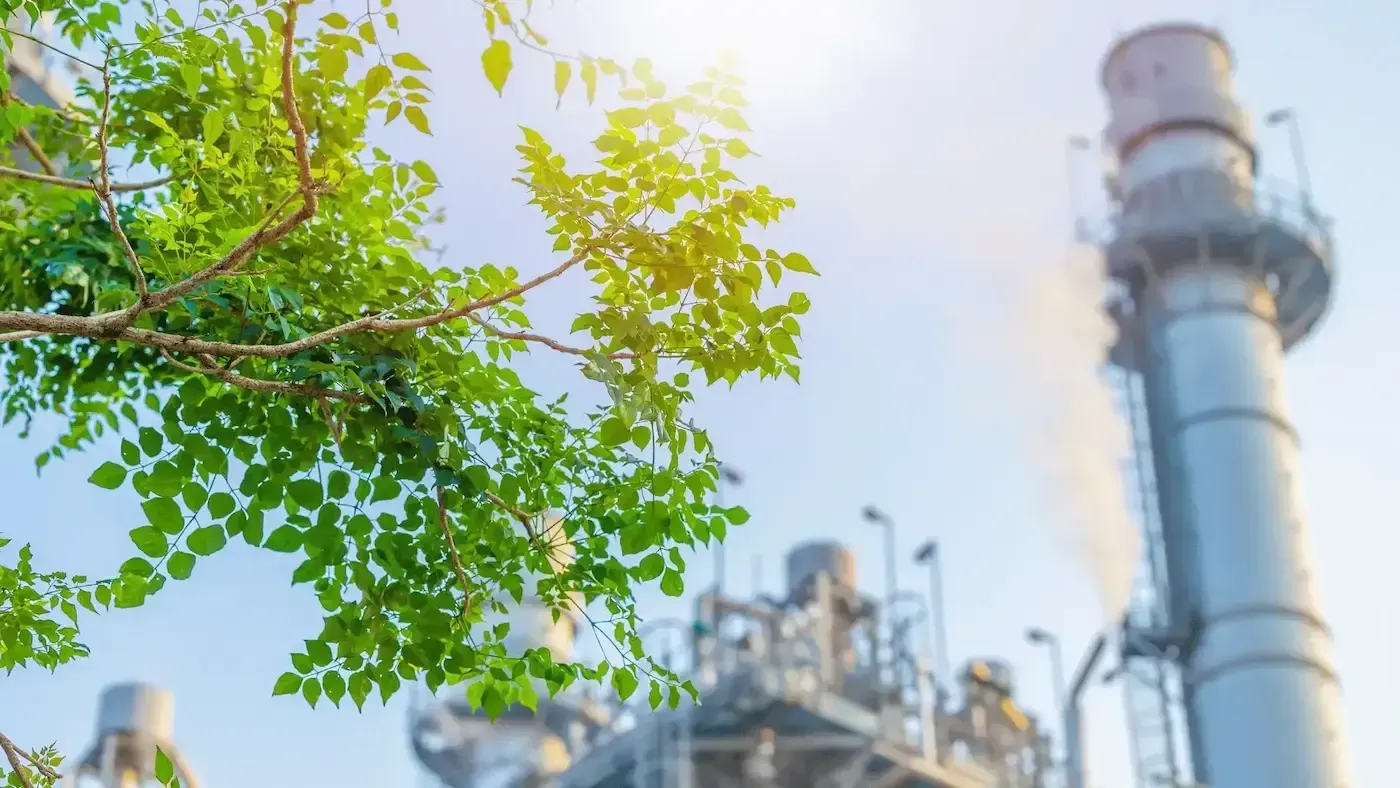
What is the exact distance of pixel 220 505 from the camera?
20.7ft

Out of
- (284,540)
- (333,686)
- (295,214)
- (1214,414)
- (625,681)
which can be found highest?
(1214,414)

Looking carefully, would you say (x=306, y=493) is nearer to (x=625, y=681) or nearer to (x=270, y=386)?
(x=270, y=386)

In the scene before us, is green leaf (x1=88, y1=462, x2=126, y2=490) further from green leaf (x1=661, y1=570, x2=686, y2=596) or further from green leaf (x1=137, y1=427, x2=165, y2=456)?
green leaf (x1=661, y1=570, x2=686, y2=596)

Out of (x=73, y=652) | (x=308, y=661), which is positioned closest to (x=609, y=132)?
(x=308, y=661)

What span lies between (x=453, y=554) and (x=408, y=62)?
1.93 m

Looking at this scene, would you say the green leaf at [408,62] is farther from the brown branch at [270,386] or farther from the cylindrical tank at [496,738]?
the cylindrical tank at [496,738]

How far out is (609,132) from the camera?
638 centimetres

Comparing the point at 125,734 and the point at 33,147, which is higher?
the point at 125,734

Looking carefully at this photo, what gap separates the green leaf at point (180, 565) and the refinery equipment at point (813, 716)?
2246 centimetres

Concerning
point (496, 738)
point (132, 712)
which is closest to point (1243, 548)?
point (496, 738)

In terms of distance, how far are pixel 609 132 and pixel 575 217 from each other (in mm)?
348

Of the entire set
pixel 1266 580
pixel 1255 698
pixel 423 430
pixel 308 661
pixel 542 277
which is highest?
pixel 1266 580

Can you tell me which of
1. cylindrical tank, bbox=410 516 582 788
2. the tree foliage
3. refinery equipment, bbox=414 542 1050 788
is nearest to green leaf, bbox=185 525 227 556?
the tree foliage

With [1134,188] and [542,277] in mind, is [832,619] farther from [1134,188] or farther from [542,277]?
[542,277]
